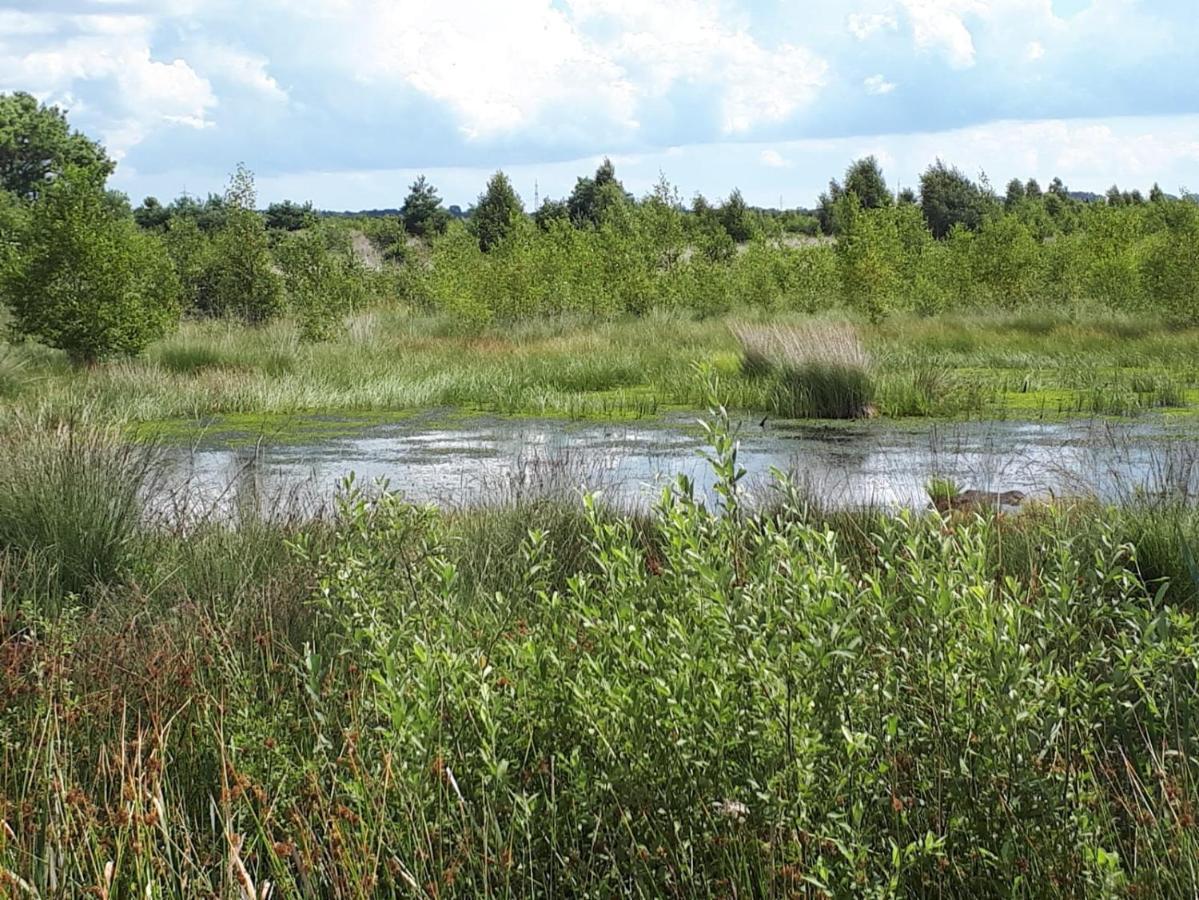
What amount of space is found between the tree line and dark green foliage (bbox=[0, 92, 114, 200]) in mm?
11590

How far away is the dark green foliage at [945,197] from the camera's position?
199ft

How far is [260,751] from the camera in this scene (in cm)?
309

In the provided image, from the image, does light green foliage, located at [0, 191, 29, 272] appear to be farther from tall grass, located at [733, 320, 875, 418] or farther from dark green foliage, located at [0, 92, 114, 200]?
tall grass, located at [733, 320, 875, 418]

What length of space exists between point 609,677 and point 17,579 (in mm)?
2919

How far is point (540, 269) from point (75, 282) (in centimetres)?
1554

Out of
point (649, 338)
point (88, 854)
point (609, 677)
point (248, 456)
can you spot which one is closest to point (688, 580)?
point (609, 677)

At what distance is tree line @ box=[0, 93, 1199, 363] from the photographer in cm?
1889

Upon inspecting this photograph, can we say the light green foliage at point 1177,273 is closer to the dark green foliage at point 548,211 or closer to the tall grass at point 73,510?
the tall grass at point 73,510

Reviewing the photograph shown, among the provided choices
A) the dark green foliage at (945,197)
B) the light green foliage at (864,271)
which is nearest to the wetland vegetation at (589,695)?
the light green foliage at (864,271)

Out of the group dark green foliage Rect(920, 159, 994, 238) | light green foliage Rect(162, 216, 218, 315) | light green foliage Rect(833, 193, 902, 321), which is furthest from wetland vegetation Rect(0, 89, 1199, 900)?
dark green foliage Rect(920, 159, 994, 238)

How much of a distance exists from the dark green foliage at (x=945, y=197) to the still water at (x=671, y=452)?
49.8 metres

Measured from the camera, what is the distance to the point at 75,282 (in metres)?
19.0

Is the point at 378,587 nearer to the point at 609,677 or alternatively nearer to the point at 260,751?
the point at 260,751

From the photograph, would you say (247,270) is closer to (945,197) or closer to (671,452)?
(671,452)
